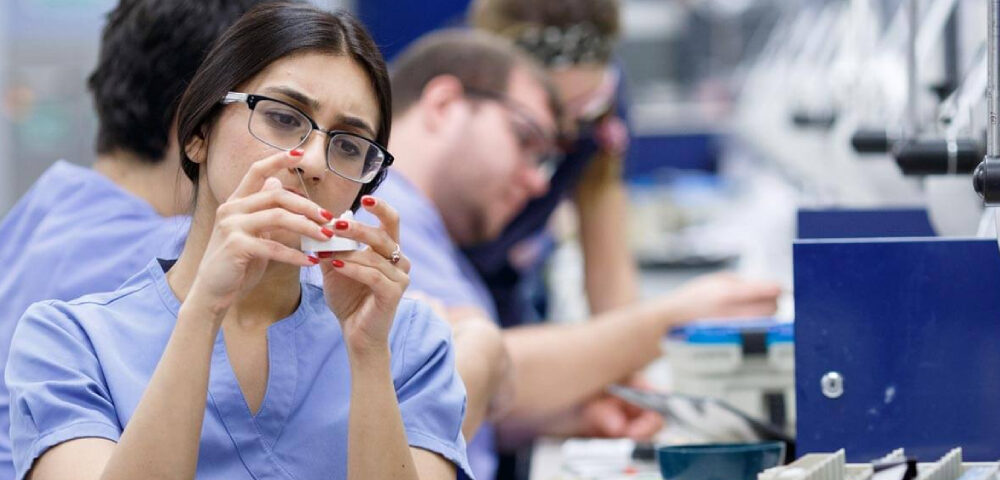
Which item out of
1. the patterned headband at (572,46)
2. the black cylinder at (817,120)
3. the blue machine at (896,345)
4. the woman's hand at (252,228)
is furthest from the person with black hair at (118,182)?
the black cylinder at (817,120)

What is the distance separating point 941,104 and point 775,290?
425 mm

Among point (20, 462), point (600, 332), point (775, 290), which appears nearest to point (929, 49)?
point (775, 290)

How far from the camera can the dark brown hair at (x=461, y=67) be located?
245 cm

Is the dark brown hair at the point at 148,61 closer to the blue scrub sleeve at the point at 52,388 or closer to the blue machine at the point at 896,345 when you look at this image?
the blue scrub sleeve at the point at 52,388

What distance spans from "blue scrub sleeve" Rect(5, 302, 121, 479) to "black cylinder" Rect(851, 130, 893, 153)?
1319 millimetres

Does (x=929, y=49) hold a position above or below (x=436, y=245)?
above

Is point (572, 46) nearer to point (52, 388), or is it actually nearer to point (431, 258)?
point (431, 258)

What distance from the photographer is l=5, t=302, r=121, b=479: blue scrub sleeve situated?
110cm

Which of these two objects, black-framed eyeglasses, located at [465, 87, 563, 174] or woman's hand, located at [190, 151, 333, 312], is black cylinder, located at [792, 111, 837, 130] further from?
woman's hand, located at [190, 151, 333, 312]

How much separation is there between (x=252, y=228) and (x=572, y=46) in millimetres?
2015

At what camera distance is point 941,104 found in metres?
2.13

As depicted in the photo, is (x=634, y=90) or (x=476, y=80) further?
(x=634, y=90)

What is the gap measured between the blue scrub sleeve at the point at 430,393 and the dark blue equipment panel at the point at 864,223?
27.6 inches

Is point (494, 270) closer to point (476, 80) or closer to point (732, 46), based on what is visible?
point (476, 80)
